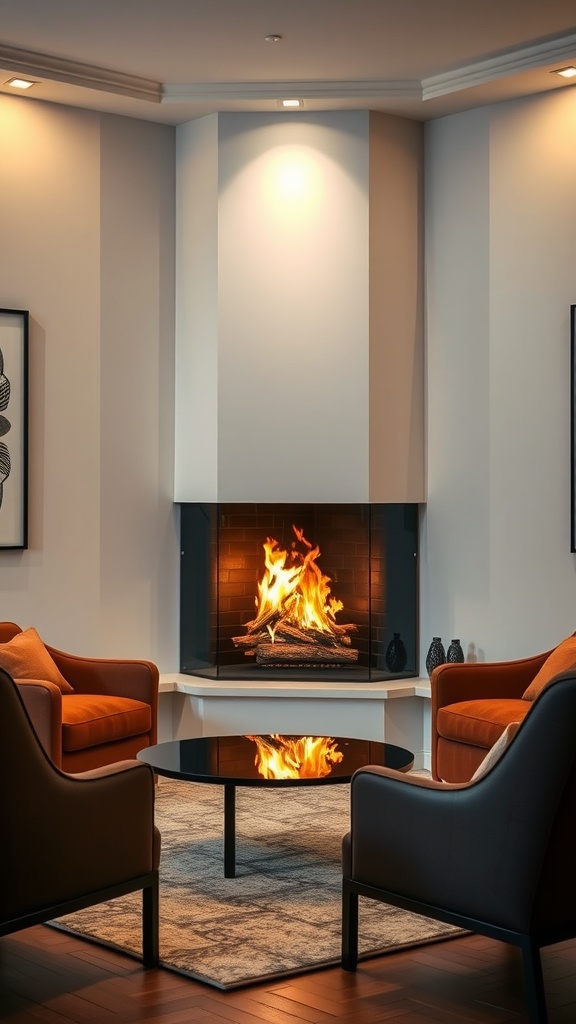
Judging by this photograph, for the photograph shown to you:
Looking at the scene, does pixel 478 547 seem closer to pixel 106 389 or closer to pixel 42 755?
pixel 106 389

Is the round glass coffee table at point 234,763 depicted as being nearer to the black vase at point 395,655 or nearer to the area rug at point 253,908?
the area rug at point 253,908

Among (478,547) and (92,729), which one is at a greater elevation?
(478,547)

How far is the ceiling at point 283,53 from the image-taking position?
17.1 ft

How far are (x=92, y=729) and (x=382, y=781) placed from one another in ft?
6.48

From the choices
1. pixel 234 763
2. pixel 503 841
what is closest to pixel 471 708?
pixel 234 763

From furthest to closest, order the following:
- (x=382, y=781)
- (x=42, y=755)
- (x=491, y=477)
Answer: (x=491, y=477)
(x=382, y=781)
(x=42, y=755)

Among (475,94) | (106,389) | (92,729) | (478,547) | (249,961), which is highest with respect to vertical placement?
(475,94)

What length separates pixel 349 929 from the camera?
3.63m

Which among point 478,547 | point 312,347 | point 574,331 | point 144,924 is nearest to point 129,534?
point 312,347

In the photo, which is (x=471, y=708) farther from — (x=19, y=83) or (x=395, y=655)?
(x=19, y=83)

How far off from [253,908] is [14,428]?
9.27 ft

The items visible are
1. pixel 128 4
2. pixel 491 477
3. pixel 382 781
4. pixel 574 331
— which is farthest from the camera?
pixel 491 477

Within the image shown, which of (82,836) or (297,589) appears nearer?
(82,836)

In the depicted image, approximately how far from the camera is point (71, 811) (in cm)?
341
